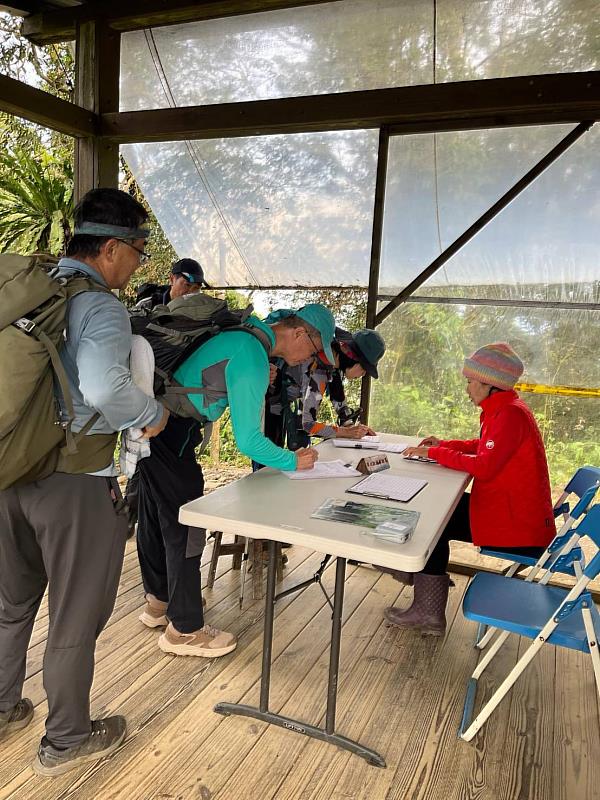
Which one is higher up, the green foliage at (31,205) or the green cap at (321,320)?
the green foliage at (31,205)

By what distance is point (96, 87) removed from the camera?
3.92 meters

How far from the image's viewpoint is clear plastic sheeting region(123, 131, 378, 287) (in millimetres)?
3955

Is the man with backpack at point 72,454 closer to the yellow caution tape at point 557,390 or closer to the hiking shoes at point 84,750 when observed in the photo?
the hiking shoes at point 84,750

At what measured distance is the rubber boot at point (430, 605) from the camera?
2.98 meters

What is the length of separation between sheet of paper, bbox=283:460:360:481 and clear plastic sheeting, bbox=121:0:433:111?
230 cm

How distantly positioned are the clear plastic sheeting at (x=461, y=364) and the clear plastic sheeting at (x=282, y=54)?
1400 mm

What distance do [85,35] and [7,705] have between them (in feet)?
12.7

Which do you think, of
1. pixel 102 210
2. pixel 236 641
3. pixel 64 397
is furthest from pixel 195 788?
pixel 102 210

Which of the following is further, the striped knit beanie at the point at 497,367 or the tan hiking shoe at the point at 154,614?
the tan hiking shoe at the point at 154,614

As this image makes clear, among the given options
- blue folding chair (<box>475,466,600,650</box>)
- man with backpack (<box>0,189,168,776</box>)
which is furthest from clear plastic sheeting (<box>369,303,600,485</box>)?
man with backpack (<box>0,189,168,776</box>)

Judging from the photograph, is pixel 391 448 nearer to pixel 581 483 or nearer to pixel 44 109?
pixel 581 483

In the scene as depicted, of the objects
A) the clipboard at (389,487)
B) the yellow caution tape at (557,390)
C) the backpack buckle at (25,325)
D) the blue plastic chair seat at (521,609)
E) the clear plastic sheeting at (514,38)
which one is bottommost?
the blue plastic chair seat at (521,609)

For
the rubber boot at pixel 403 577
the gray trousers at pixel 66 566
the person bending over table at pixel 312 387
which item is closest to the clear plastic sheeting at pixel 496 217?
the person bending over table at pixel 312 387

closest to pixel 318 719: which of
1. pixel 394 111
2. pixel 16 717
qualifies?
pixel 16 717
